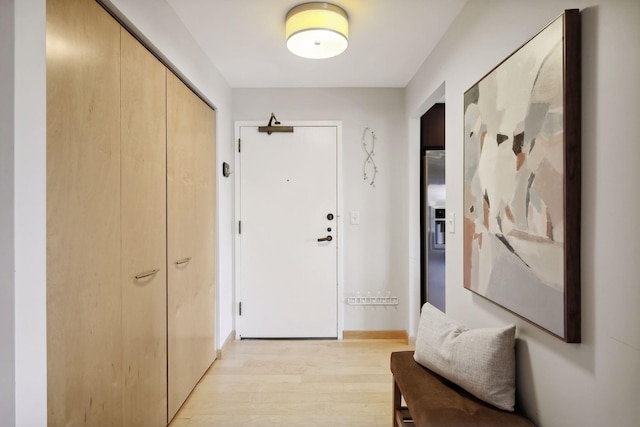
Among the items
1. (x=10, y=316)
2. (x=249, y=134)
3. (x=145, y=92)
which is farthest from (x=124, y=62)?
(x=249, y=134)

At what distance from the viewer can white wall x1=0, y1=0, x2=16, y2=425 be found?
83 centimetres

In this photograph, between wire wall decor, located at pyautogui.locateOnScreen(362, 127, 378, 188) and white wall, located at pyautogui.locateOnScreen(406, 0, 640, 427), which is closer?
white wall, located at pyautogui.locateOnScreen(406, 0, 640, 427)

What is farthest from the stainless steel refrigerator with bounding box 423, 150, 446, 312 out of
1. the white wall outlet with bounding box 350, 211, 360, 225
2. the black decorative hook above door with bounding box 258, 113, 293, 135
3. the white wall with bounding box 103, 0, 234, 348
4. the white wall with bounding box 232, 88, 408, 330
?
the white wall with bounding box 103, 0, 234, 348

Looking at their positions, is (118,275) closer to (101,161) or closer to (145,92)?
(101,161)

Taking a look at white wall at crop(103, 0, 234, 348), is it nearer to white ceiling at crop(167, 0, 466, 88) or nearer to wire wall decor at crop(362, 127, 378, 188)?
white ceiling at crop(167, 0, 466, 88)

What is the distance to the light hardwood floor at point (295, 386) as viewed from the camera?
1863mm

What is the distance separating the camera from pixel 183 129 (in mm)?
1956

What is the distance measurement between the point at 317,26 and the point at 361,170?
4.79ft

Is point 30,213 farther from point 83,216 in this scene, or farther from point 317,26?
point 317,26

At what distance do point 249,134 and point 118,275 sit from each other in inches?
76.8

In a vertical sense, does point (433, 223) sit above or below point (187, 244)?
above

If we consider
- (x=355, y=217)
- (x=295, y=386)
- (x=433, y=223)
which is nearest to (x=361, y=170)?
(x=355, y=217)

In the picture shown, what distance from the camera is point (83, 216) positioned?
111cm

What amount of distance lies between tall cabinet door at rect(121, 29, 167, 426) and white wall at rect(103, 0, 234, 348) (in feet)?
0.31
